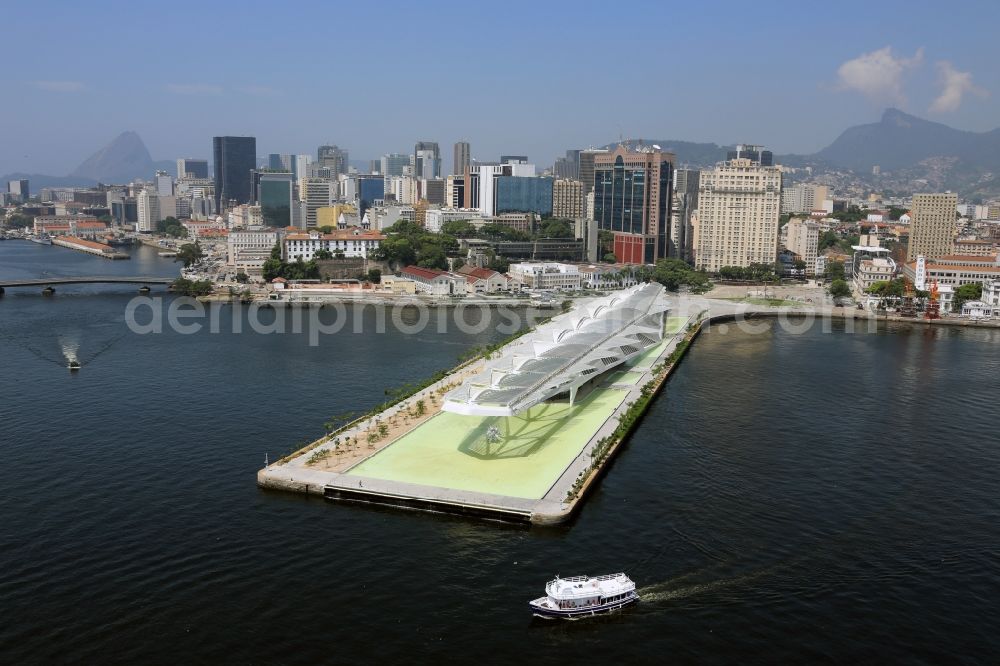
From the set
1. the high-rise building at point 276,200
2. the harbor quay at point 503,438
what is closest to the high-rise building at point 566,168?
the high-rise building at point 276,200

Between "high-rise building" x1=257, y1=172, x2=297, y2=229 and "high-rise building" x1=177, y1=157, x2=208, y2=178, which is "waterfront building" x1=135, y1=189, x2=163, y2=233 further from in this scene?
"high-rise building" x1=177, y1=157, x2=208, y2=178

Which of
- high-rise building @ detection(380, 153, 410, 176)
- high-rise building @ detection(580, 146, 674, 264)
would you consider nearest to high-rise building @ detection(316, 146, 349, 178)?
high-rise building @ detection(380, 153, 410, 176)

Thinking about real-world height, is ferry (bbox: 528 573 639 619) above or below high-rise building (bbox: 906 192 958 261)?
below

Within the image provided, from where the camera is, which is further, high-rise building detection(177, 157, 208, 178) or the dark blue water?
high-rise building detection(177, 157, 208, 178)

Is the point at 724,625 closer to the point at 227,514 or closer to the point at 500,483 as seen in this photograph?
the point at 500,483

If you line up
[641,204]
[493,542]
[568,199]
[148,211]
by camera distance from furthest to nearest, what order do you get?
[148,211], [568,199], [641,204], [493,542]

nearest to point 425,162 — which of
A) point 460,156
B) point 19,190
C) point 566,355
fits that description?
point 460,156

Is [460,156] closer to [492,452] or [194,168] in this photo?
[194,168]

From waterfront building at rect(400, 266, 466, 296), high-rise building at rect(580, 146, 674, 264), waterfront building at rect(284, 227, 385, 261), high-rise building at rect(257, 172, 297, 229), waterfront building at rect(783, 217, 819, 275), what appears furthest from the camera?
high-rise building at rect(257, 172, 297, 229)
